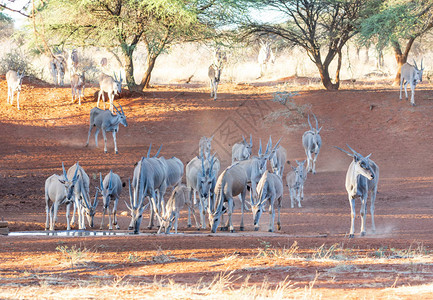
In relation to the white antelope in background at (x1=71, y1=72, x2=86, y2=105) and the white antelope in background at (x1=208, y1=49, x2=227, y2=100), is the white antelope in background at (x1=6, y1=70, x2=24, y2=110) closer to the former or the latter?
the white antelope in background at (x1=71, y1=72, x2=86, y2=105)

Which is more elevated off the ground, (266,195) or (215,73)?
(215,73)

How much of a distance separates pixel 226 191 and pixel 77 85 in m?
16.1

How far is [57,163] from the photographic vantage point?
2100 cm

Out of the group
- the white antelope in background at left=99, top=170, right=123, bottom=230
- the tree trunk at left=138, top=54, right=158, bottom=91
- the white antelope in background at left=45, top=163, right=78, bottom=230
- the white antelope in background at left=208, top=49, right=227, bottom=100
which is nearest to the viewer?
the white antelope in background at left=45, top=163, right=78, bottom=230

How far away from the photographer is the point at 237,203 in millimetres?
18469

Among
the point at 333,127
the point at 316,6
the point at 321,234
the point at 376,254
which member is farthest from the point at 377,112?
the point at 376,254

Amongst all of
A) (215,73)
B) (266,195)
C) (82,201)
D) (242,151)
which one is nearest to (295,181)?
(242,151)

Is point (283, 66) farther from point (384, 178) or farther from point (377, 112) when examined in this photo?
point (384, 178)

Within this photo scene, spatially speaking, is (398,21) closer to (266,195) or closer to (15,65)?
(266,195)

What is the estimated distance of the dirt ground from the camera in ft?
25.1

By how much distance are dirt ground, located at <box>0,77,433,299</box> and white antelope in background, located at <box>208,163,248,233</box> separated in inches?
24.0

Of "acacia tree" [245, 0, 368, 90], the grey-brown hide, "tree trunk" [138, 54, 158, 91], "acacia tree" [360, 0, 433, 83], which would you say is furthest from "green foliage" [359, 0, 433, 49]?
the grey-brown hide

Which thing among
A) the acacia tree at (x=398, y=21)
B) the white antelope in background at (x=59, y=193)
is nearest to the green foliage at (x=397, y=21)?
the acacia tree at (x=398, y=21)

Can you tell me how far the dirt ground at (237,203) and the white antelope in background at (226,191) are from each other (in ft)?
2.00
